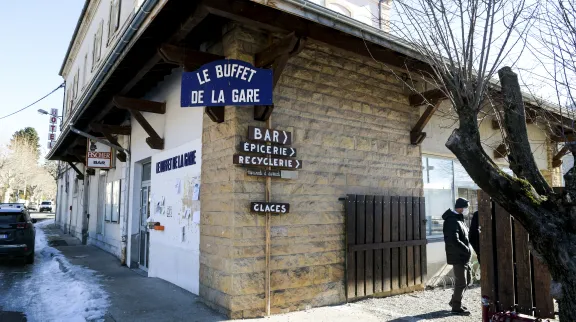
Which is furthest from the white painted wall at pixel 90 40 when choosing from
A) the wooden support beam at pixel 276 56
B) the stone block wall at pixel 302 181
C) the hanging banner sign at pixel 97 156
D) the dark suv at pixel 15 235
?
the wooden support beam at pixel 276 56

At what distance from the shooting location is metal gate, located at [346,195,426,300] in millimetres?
6395

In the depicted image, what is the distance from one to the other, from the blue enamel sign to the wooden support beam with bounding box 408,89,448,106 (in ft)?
10.1

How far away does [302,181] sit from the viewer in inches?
237

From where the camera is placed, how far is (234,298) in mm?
5207

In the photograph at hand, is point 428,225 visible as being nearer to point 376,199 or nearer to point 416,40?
point 376,199

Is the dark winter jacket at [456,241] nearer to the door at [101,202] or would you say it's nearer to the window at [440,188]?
the window at [440,188]

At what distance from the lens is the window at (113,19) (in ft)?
43.3

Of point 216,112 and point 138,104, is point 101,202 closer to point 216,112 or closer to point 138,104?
point 138,104

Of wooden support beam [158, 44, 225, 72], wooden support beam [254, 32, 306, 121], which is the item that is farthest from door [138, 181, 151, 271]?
wooden support beam [254, 32, 306, 121]

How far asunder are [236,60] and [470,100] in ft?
9.53

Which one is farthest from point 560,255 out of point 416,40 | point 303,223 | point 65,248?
point 65,248

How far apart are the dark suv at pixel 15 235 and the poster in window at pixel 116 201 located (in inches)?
86.1

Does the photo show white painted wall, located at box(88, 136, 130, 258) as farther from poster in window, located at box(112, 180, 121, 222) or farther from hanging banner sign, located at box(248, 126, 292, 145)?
hanging banner sign, located at box(248, 126, 292, 145)

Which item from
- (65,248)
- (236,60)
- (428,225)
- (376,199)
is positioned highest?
(236,60)
